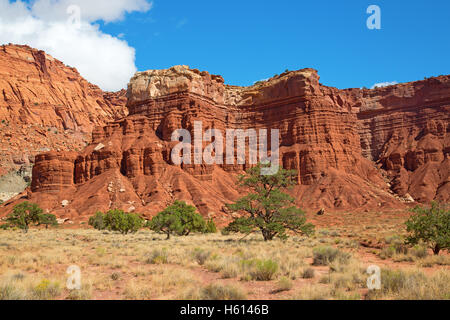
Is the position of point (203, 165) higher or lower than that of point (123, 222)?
higher

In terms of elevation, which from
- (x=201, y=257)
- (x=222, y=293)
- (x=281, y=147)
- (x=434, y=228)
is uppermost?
(x=281, y=147)

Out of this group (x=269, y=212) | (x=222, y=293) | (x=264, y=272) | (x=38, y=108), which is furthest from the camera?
(x=38, y=108)

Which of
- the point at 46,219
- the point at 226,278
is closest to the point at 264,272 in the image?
the point at 226,278

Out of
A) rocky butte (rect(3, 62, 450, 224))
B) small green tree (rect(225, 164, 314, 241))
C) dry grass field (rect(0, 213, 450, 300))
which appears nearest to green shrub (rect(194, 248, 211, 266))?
dry grass field (rect(0, 213, 450, 300))

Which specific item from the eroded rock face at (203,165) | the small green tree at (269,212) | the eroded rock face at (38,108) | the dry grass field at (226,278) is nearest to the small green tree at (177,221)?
the small green tree at (269,212)

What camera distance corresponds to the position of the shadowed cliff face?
4542 inches

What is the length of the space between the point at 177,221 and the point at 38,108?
11919cm

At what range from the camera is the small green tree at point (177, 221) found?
113 ft

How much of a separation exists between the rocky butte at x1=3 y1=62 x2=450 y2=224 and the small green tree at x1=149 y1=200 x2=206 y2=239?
23673 mm

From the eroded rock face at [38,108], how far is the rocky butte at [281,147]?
4303cm

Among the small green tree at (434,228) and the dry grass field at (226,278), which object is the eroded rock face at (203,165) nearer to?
the small green tree at (434,228)

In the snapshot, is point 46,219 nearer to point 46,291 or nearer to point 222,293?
point 46,291

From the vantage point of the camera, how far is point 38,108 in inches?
5197

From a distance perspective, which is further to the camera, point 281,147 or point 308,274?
point 281,147
